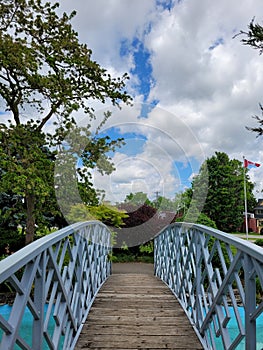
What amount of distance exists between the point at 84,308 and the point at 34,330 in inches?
51.2

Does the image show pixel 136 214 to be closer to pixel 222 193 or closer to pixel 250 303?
pixel 250 303

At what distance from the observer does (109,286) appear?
388 centimetres

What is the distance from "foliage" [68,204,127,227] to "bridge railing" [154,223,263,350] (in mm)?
A: 4333

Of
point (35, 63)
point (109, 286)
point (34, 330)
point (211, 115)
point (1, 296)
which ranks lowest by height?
point (1, 296)

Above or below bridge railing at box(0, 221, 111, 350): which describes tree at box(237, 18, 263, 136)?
above

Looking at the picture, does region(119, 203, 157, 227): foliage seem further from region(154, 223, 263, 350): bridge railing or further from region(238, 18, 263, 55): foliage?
region(154, 223, 263, 350): bridge railing

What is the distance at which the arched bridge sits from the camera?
123 cm

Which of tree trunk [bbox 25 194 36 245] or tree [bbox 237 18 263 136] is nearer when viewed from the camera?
tree [bbox 237 18 263 136]

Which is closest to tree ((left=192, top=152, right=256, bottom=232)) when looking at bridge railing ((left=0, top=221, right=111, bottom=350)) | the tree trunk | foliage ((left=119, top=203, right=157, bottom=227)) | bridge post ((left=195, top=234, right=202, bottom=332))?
foliage ((left=119, top=203, right=157, bottom=227))

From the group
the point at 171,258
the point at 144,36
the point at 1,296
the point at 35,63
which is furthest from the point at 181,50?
the point at 1,296

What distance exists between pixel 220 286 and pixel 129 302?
145 cm

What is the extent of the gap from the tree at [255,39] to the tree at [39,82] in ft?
9.12

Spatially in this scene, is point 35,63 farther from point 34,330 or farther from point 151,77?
point 34,330

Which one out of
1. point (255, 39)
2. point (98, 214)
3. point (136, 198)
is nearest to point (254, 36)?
point (255, 39)
